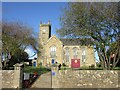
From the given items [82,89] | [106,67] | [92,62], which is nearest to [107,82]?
[82,89]

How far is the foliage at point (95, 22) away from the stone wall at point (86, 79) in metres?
3.86

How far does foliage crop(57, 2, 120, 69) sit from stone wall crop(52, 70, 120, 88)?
3861 millimetres

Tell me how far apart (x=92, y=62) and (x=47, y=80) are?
39.4 metres

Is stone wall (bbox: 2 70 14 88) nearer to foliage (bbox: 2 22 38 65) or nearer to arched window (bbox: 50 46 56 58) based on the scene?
foliage (bbox: 2 22 38 65)

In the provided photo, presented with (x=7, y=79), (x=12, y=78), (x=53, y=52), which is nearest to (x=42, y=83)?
(x=12, y=78)

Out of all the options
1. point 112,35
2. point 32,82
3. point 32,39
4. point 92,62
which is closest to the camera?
point 32,82

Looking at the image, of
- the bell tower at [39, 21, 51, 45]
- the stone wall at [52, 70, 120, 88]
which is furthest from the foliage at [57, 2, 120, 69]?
the bell tower at [39, 21, 51, 45]

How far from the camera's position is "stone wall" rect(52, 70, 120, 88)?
15.8m

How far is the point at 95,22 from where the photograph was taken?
61.7 ft

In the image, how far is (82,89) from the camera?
15.4 metres

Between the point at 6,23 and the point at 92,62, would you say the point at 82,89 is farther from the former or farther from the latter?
the point at 92,62

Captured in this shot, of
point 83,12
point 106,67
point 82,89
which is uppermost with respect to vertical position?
point 83,12

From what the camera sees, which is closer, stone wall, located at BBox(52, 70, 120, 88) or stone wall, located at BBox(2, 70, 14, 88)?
stone wall, located at BBox(2, 70, 14, 88)

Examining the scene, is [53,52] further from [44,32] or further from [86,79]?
[86,79]
